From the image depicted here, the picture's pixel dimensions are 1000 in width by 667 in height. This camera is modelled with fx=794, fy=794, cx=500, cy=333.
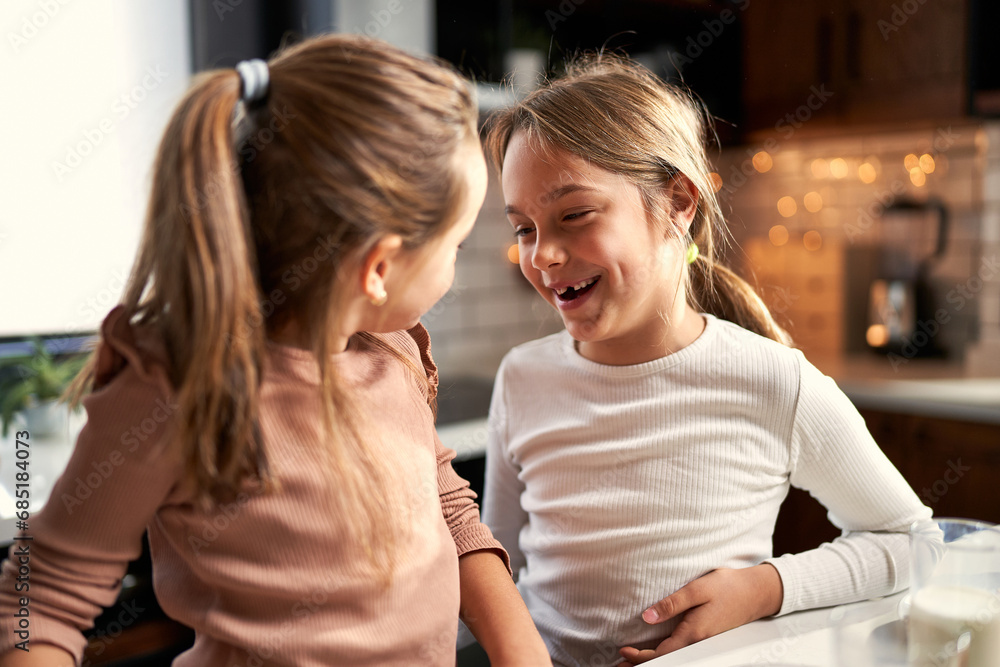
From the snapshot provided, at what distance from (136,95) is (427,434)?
142 centimetres

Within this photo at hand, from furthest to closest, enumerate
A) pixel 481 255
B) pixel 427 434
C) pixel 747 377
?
pixel 481 255 → pixel 747 377 → pixel 427 434

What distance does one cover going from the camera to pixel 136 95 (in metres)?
1.79

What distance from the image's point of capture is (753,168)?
2889 mm

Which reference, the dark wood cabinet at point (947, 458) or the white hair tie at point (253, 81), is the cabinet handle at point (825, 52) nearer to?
the dark wood cabinet at point (947, 458)

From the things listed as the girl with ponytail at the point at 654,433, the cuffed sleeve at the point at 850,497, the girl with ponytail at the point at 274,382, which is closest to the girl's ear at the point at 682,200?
the girl with ponytail at the point at 654,433

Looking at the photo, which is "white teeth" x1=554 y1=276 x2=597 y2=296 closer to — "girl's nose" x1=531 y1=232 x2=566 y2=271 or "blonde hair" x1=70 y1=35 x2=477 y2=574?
"girl's nose" x1=531 y1=232 x2=566 y2=271

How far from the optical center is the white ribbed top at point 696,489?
2.89 ft

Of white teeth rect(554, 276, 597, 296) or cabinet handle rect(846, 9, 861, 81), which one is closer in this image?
white teeth rect(554, 276, 597, 296)

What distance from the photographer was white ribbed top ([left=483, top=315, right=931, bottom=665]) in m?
0.88

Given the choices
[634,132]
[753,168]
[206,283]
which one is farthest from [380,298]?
[753,168]

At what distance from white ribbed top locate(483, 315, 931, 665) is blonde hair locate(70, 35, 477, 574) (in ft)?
1.13

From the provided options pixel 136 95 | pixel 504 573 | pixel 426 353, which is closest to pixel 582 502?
pixel 504 573

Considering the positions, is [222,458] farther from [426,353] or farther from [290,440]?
[426,353]

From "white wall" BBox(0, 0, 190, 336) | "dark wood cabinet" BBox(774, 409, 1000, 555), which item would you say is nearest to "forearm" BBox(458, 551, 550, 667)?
"white wall" BBox(0, 0, 190, 336)
